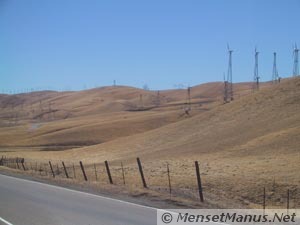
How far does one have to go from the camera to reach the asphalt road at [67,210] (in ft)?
47.2

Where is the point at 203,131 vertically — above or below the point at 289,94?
below

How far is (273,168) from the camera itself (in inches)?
1189

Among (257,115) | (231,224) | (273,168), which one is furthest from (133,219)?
(257,115)

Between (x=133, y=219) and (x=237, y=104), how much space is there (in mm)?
62790

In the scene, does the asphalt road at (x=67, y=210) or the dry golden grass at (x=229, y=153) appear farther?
the dry golden grass at (x=229, y=153)

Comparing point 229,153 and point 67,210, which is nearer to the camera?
point 67,210

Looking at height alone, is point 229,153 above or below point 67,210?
below

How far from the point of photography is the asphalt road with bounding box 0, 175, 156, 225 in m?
14.4

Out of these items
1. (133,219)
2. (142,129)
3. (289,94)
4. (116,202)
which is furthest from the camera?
(142,129)

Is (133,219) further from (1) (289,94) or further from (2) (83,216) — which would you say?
(1) (289,94)

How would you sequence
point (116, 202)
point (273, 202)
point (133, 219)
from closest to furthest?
point (133, 219) → point (116, 202) → point (273, 202)

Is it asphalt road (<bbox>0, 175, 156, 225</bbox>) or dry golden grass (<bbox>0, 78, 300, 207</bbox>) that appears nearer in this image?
asphalt road (<bbox>0, 175, 156, 225</bbox>)

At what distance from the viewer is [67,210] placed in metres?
16.6

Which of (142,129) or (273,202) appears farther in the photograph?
(142,129)
